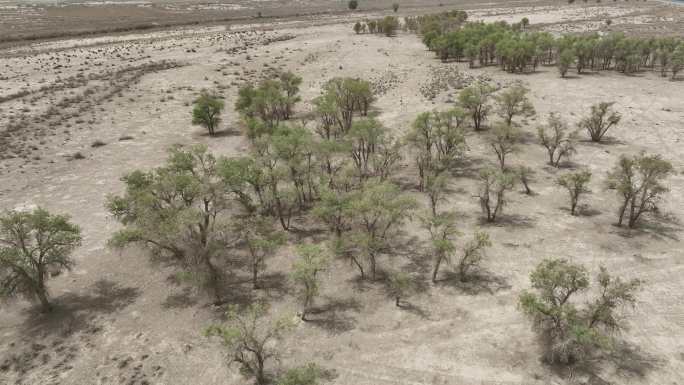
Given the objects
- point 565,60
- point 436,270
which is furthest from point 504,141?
point 565,60

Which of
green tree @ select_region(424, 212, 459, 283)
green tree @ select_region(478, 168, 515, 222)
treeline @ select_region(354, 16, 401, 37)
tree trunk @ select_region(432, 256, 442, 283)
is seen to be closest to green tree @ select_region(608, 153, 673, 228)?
green tree @ select_region(478, 168, 515, 222)

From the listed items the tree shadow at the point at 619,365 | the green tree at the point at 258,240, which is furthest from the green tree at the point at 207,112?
the tree shadow at the point at 619,365

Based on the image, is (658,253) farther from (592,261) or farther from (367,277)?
(367,277)

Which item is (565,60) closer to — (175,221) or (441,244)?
(441,244)

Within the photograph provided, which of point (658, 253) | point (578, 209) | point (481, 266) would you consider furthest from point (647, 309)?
point (578, 209)

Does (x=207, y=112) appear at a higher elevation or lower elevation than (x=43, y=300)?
higher
